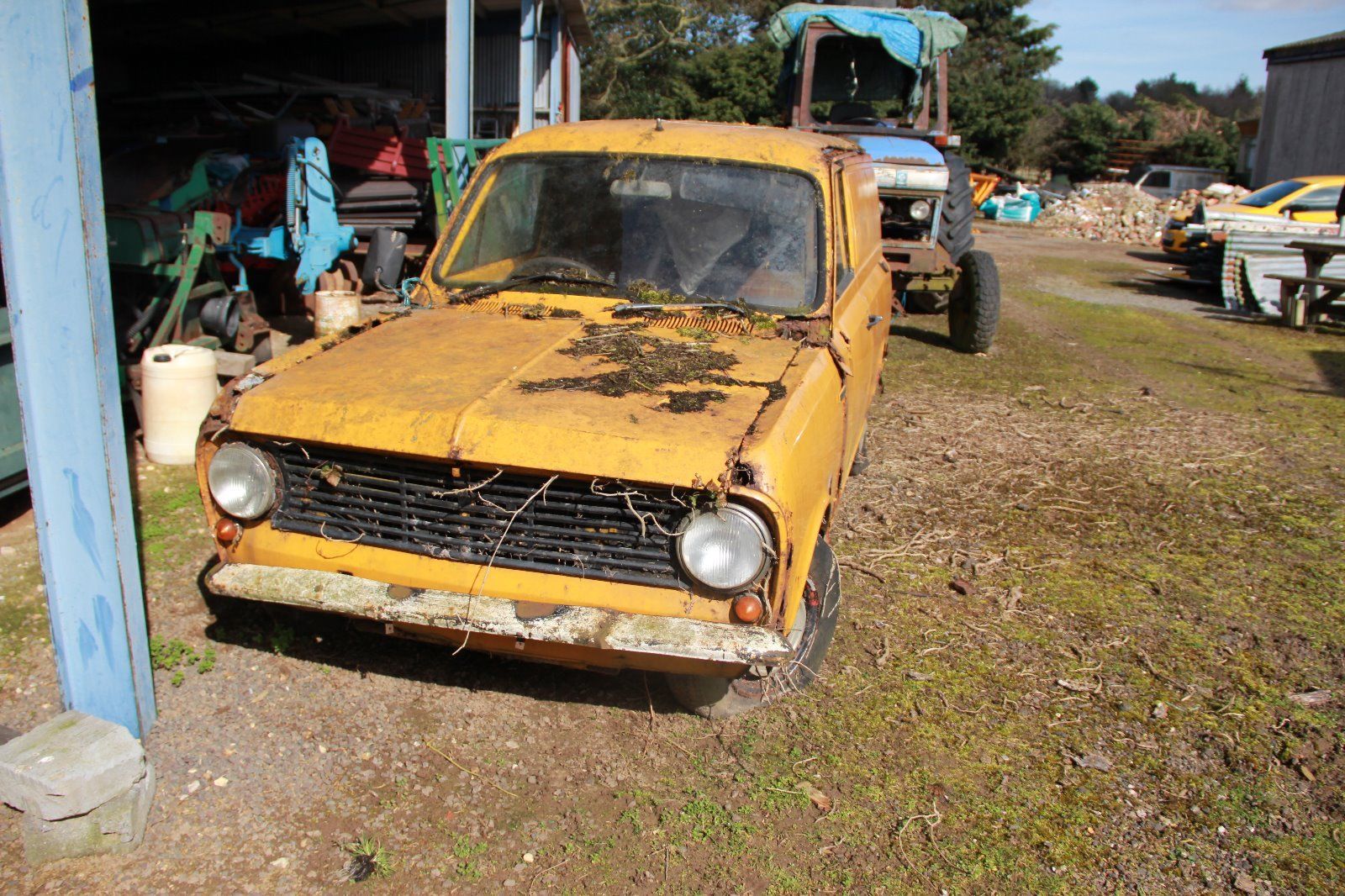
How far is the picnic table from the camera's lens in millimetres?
11375

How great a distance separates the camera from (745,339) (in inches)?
147

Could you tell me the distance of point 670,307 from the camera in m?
3.84

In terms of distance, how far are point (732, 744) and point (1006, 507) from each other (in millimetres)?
2843

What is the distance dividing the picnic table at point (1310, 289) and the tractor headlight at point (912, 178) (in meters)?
5.96

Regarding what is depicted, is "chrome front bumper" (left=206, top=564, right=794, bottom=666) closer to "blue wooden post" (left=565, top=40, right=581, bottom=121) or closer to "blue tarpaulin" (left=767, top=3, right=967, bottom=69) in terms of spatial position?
"blue tarpaulin" (left=767, top=3, right=967, bottom=69)

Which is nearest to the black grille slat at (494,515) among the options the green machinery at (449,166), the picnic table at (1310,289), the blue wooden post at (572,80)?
the green machinery at (449,166)

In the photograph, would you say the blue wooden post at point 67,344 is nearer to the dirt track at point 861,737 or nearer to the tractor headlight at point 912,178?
the dirt track at point 861,737

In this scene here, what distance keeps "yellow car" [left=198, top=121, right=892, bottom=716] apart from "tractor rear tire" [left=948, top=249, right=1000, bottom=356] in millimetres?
5262

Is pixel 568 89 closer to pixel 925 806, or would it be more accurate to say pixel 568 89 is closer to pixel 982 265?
pixel 982 265

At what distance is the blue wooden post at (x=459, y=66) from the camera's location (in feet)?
27.3

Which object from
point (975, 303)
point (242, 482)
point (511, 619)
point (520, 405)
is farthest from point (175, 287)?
point (975, 303)

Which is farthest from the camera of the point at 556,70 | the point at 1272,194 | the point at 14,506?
the point at 1272,194

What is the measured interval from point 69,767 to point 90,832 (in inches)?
7.0

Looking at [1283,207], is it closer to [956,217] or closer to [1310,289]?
[1310,289]
